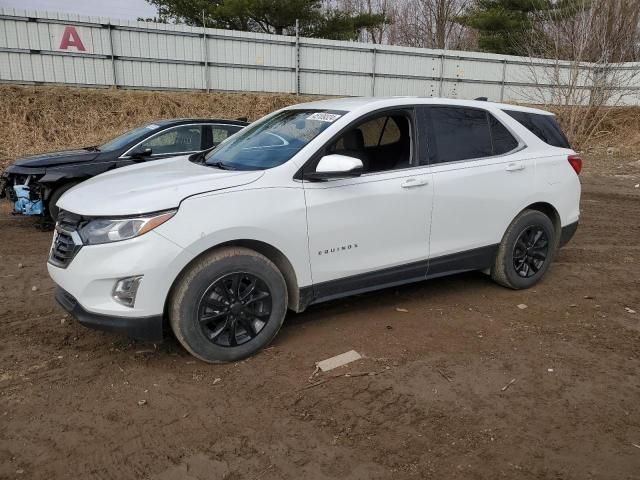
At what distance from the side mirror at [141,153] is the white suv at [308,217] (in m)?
3.14

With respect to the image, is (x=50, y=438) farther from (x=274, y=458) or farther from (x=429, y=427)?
(x=429, y=427)

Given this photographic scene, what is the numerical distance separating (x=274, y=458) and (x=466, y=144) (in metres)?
3.07

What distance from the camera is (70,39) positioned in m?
13.6

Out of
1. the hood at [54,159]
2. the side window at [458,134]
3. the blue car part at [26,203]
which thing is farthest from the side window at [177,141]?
the side window at [458,134]

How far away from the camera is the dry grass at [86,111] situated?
12.7 m

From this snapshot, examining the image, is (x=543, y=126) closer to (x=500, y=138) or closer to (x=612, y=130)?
(x=500, y=138)

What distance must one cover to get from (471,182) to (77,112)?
12245 millimetres

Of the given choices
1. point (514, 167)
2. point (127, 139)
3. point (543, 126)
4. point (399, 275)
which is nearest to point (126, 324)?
point (399, 275)

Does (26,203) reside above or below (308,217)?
below

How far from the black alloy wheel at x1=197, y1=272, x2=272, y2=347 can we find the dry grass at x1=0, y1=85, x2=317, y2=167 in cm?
1018

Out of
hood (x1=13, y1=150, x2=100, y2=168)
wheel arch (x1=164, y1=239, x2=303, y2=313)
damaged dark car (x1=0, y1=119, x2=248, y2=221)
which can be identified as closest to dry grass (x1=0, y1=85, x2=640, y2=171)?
hood (x1=13, y1=150, x2=100, y2=168)

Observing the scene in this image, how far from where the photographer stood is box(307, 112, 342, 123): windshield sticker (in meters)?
4.04

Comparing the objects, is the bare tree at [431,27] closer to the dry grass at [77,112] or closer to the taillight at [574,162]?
the dry grass at [77,112]

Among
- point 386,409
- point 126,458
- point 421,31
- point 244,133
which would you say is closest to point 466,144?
point 244,133
